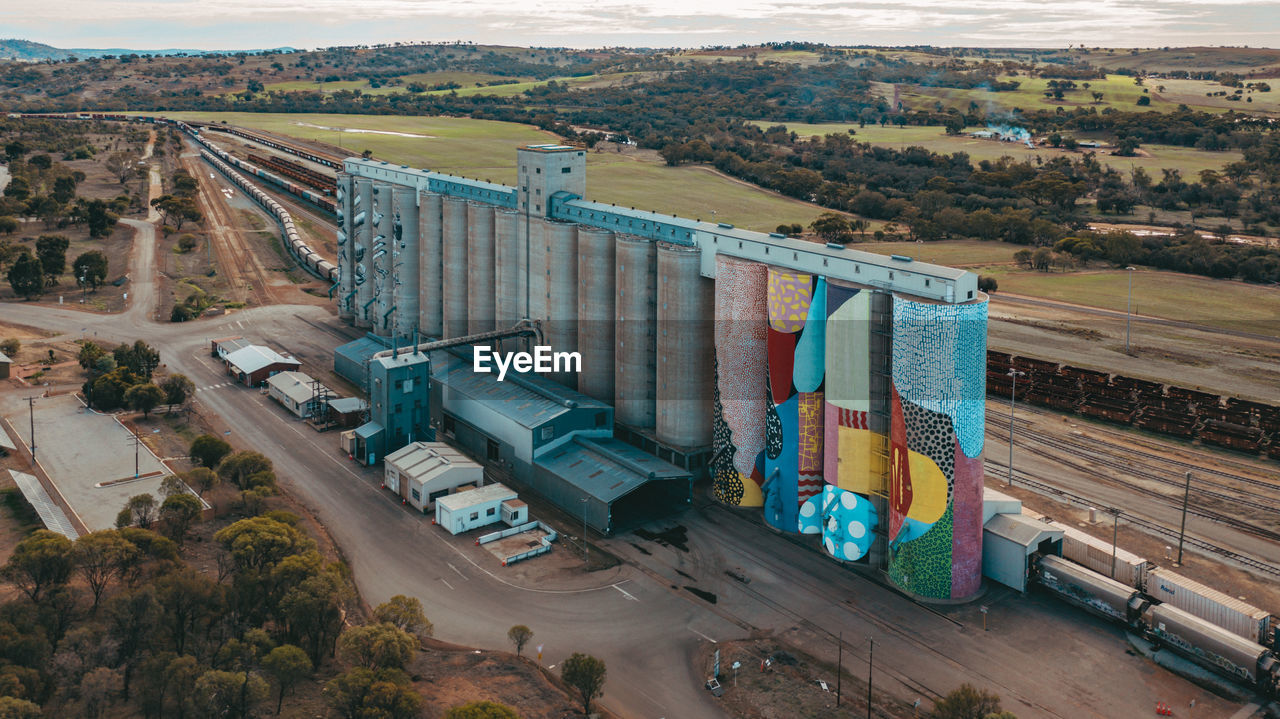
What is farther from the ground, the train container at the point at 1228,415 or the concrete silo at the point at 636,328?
the concrete silo at the point at 636,328

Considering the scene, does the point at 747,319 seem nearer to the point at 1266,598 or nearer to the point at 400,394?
the point at 400,394

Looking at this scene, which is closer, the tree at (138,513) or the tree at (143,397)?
the tree at (138,513)

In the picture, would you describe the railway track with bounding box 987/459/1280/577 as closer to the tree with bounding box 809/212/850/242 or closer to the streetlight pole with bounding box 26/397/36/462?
the streetlight pole with bounding box 26/397/36/462

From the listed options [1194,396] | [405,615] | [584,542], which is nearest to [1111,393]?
[1194,396]

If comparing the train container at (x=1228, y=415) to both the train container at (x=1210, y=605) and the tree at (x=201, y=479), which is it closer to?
the train container at (x=1210, y=605)

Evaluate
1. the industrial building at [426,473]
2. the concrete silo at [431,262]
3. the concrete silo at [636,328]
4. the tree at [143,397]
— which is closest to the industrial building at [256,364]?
the tree at [143,397]

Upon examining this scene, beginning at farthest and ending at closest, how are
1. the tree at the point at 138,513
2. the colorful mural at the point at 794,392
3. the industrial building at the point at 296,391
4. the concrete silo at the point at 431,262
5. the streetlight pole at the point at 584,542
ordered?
1. the concrete silo at the point at 431,262
2. the industrial building at the point at 296,391
3. the colorful mural at the point at 794,392
4. the streetlight pole at the point at 584,542
5. the tree at the point at 138,513

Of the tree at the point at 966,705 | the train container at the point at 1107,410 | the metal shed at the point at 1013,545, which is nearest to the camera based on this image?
the tree at the point at 966,705

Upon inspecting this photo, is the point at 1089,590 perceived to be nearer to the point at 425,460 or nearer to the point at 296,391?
the point at 425,460
